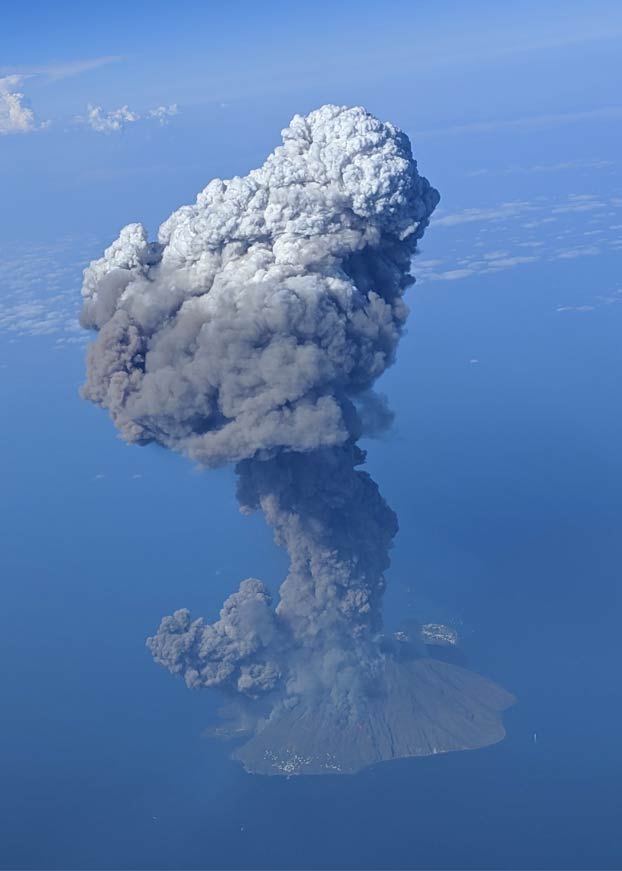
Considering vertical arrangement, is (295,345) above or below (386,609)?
above

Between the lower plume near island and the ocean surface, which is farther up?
the lower plume near island

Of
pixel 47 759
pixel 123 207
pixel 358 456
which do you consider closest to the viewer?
pixel 358 456

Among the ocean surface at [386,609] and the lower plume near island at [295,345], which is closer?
the lower plume near island at [295,345]

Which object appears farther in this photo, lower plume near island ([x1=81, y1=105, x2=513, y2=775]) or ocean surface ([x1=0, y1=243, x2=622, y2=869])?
ocean surface ([x1=0, y1=243, x2=622, y2=869])

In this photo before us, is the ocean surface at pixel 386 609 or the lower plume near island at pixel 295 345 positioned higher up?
the lower plume near island at pixel 295 345

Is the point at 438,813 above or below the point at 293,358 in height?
below

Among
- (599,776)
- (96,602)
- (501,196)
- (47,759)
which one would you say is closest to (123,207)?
(501,196)

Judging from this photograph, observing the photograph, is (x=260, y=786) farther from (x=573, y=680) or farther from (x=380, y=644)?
(x=573, y=680)

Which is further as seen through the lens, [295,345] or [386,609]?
[386,609]
